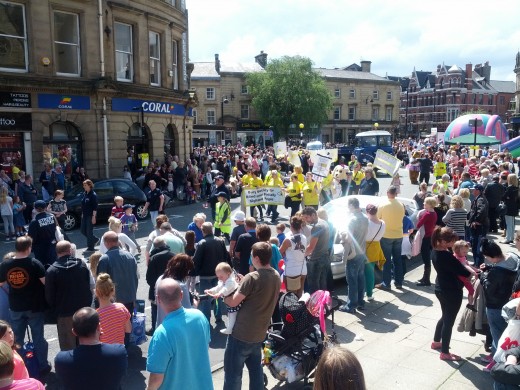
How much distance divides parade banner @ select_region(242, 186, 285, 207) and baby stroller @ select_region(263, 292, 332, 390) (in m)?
8.61

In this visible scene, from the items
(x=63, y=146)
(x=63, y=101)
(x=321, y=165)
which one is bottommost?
(x=321, y=165)

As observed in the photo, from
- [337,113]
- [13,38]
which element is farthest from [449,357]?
[337,113]

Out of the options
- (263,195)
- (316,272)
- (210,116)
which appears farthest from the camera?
(210,116)

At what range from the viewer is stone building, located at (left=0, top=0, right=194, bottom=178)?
711 inches

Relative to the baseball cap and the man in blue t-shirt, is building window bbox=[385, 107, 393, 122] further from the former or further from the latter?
the man in blue t-shirt

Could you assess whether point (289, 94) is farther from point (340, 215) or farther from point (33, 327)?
point (33, 327)

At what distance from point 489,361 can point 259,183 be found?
9.30 meters

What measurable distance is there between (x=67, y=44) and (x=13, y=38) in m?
2.04

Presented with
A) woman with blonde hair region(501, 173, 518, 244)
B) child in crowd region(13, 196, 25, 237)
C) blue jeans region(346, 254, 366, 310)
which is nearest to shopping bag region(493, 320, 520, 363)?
blue jeans region(346, 254, 366, 310)

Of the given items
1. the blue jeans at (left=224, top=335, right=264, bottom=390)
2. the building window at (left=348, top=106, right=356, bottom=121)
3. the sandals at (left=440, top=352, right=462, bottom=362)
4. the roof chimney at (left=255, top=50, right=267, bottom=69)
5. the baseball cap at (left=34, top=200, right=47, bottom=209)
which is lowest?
the sandals at (left=440, top=352, right=462, bottom=362)

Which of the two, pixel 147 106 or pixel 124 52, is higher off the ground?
pixel 124 52

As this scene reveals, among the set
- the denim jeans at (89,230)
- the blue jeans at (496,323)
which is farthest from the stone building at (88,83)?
the blue jeans at (496,323)

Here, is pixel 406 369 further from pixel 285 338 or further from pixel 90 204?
pixel 90 204

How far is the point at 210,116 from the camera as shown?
200ft
